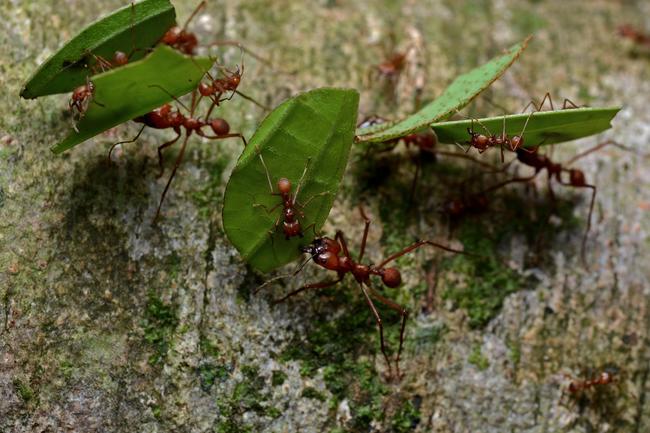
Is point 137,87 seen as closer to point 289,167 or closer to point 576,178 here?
point 289,167

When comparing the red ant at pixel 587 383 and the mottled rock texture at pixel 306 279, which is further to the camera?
the red ant at pixel 587 383

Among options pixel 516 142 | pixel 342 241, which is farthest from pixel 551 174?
pixel 342 241

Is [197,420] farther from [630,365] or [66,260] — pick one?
[630,365]

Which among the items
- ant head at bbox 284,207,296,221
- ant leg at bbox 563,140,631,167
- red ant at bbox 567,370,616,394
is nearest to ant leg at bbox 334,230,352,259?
ant head at bbox 284,207,296,221

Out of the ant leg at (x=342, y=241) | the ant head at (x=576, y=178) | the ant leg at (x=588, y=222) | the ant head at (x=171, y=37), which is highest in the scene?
the ant head at (x=171, y=37)

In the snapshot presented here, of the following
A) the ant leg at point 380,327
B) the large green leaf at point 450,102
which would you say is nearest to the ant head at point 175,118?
the large green leaf at point 450,102

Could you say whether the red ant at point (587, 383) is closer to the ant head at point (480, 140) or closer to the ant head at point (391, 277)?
the ant head at point (391, 277)
